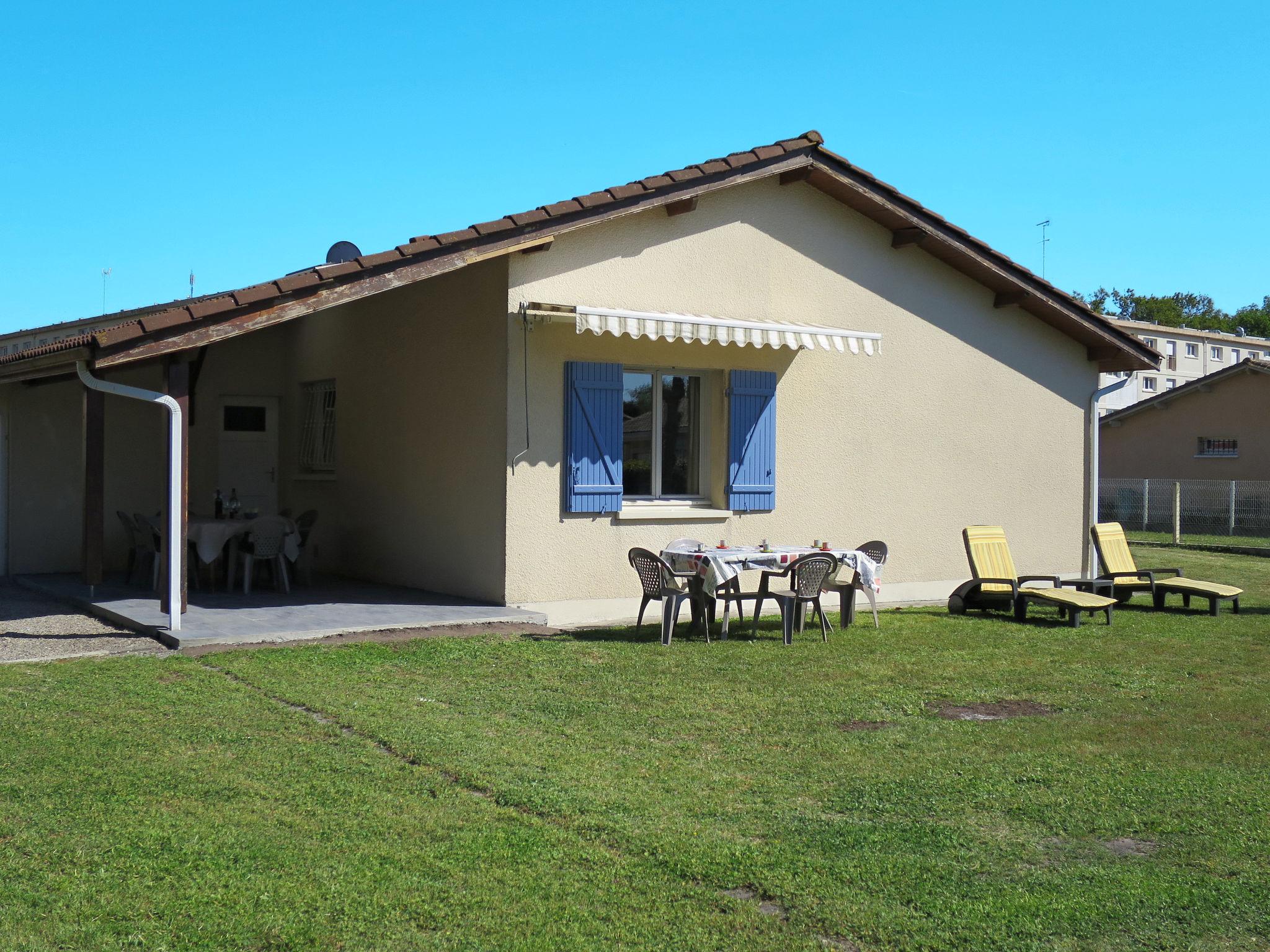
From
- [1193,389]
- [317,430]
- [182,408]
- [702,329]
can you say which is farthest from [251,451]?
[1193,389]

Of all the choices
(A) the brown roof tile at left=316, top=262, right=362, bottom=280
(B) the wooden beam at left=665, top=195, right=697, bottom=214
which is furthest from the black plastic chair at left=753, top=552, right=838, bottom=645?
(A) the brown roof tile at left=316, top=262, right=362, bottom=280

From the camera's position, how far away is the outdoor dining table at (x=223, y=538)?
12.7 m

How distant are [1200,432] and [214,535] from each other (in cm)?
2916

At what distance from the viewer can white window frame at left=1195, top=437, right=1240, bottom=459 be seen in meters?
32.1

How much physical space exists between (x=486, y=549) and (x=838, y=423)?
4650 mm

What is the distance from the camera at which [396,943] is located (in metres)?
3.84

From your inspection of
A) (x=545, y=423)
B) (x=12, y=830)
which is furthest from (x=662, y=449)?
(x=12, y=830)

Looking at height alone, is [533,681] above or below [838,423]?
below

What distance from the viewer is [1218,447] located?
32688mm

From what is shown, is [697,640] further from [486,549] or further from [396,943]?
[396,943]

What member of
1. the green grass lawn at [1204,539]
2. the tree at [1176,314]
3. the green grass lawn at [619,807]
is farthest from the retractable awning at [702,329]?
the tree at [1176,314]

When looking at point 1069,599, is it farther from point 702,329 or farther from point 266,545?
point 266,545

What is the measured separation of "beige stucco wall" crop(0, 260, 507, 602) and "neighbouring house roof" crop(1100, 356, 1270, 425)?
2522 centimetres

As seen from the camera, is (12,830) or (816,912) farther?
(12,830)
